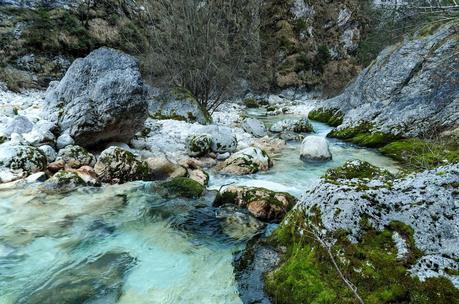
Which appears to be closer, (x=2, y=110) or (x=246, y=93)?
(x=2, y=110)

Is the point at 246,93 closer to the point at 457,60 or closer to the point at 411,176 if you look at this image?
the point at 457,60

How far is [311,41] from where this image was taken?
3866cm

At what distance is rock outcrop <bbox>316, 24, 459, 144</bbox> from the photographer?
12273 mm

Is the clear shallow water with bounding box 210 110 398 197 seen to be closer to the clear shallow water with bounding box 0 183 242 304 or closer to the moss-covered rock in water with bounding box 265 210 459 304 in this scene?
the clear shallow water with bounding box 0 183 242 304

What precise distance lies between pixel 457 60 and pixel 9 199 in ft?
44.8

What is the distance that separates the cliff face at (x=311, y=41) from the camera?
36.3m

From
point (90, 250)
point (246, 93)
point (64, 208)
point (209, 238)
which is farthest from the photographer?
point (246, 93)

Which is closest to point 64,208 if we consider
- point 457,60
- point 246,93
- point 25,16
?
point 457,60

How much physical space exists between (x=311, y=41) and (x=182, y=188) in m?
35.3

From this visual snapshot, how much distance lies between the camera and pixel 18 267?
4590mm

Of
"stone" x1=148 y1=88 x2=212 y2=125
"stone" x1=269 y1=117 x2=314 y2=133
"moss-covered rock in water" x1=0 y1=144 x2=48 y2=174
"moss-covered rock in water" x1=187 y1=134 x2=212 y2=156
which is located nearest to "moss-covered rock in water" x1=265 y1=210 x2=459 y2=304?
"moss-covered rock in water" x1=0 y1=144 x2=48 y2=174

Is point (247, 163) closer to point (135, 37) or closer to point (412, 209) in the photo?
point (412, 209)

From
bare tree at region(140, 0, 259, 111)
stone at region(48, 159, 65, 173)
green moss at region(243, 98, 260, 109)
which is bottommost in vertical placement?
stone at region(48, 159, 65, 173)

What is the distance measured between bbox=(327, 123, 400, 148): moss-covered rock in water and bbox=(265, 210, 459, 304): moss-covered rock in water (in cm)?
1039
